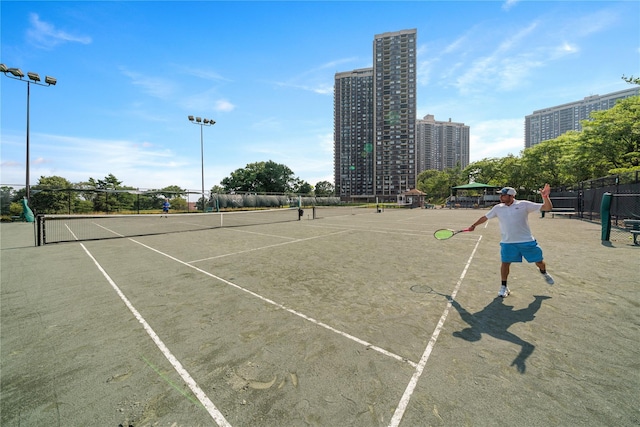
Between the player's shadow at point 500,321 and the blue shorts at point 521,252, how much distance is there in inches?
31.5

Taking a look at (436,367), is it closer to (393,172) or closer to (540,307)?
(540,307)

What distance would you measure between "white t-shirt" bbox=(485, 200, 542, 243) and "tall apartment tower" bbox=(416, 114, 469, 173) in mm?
166223

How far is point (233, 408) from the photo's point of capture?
251 centimetres

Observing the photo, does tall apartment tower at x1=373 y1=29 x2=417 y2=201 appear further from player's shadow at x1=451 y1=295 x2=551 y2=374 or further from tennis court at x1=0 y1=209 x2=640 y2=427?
player's shadow at x1=451 y1=295 x2=551 y2=374

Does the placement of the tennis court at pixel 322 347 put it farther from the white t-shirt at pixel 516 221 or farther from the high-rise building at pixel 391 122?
the high-rise building at pixel 391 122

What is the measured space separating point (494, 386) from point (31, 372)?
5.37m

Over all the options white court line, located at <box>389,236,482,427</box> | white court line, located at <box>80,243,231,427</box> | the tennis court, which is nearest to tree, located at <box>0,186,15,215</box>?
the tennis court

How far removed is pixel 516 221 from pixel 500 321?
2.23 metres

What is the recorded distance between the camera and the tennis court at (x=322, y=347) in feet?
8.17

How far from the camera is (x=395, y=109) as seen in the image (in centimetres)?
12162

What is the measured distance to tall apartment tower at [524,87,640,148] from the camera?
121062 mm

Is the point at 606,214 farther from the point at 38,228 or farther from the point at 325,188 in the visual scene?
the point at 325,188

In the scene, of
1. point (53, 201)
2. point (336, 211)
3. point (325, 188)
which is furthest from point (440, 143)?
point (53, 201)

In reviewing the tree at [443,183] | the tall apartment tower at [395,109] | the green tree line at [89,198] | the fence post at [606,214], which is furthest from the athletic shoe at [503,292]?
the tall apartment tower at [395,109]
